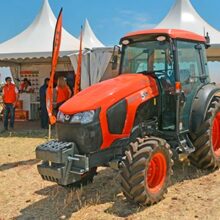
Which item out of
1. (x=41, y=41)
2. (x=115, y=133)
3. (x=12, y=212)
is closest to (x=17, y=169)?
(x=12, y=212)

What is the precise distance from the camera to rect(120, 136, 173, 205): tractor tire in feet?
15.6

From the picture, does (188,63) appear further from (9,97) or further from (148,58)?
(9,97)

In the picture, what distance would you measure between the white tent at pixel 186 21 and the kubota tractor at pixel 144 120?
922 cm

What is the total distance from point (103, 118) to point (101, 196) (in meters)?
1.27

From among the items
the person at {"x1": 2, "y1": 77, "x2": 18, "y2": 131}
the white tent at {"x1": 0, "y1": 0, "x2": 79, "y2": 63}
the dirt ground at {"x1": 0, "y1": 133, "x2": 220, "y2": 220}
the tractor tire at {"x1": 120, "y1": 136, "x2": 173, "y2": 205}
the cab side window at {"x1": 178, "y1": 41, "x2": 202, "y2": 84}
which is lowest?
the dirt ground at {"x1": 0, "y1": 133, "x2": 220, "y2": 220}

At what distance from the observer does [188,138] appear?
6.11m

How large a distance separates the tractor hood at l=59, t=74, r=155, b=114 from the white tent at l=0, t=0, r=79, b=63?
313 inches

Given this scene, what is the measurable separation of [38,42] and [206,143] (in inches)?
420

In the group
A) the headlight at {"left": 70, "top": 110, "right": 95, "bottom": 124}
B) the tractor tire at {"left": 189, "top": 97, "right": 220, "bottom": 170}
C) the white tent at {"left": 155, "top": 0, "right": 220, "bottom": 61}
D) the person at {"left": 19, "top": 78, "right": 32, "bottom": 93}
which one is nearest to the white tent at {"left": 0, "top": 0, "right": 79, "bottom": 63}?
the person at {"left": 19, "top": 78, "right": 32, "bottom": 93}

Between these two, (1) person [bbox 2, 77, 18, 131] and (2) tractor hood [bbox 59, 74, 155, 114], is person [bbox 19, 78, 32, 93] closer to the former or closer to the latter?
(1) person [bbox 2, 77, 18, 131]

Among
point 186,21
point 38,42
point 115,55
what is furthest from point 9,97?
point 115,55

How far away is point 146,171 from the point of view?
4820mm

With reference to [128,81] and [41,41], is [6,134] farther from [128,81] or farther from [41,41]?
[128,81]

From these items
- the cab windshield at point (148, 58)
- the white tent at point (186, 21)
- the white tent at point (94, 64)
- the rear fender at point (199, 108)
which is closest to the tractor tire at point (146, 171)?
the rear fender at point (199, 108)
